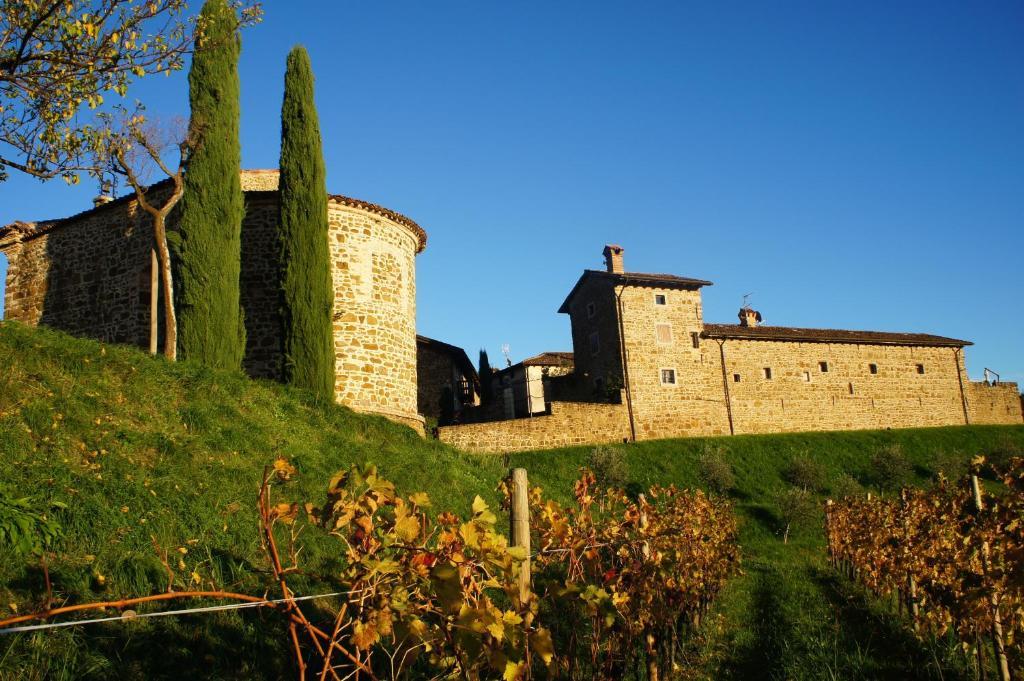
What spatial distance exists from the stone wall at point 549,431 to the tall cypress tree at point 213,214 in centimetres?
1049

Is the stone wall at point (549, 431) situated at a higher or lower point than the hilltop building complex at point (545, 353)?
lower

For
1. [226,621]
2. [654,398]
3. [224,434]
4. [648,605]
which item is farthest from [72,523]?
[654,398]

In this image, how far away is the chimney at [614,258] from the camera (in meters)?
32.3

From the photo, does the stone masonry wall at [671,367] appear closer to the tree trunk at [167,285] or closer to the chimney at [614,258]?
the chimney at [614,258]

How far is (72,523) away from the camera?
659 cm

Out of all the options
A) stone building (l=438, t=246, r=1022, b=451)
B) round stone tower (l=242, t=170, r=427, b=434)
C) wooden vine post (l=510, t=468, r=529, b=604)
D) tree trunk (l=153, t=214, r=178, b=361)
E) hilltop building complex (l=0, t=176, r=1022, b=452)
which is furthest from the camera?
stone building (l=438, t=246, r=1022, b=451)

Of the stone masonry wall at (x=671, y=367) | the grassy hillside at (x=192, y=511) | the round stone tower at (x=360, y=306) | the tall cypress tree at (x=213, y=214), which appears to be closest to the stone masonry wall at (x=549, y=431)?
the stone masonry wall at (x=671, y=367)

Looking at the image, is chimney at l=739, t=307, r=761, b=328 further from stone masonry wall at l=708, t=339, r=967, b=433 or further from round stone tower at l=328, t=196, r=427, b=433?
round stone tower at l=328, t=196, r=427, b=433

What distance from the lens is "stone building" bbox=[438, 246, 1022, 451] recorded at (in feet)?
96.8

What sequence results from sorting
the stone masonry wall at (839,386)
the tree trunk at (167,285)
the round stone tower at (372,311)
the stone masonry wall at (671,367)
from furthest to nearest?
1. the stone masonry wall at (839,386)
2. the stone masonry wall at (671,367)
3. the round stone tower at (372,311)
4. the tree trunk at (167,285)

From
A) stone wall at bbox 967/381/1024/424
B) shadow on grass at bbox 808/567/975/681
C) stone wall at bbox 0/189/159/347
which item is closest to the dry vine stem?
shadow on grass at bbox 808/567/975/681

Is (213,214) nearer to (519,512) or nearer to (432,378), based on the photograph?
(519,512)

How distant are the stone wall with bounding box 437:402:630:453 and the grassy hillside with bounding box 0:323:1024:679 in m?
9.63

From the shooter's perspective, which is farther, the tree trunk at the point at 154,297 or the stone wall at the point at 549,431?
the stone wall at the point at 549,431
